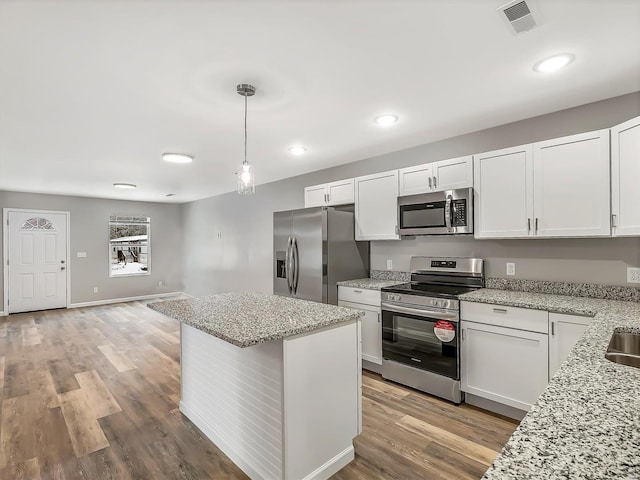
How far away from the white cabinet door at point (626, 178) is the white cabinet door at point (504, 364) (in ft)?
3.04

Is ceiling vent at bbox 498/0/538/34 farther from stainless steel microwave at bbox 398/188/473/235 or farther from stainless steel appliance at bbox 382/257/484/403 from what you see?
stainless steel appliance at bbox 382/257/484/403

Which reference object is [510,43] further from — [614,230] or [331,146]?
[331,146]

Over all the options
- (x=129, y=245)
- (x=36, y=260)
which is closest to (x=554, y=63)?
(x=129, y=245)

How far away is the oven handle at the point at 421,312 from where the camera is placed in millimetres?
2824

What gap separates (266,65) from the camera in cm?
205

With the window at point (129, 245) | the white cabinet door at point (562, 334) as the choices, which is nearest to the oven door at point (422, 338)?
the white cabinet door at point (562, 334)

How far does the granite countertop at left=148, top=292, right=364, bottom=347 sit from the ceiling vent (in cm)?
179

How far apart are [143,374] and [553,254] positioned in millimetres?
4175

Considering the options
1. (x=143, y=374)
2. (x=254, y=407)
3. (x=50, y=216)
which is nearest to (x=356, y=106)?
(x=254, y=407)

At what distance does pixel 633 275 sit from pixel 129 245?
898cm

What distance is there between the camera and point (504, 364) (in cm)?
259

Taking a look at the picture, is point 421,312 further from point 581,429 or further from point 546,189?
point 581,429

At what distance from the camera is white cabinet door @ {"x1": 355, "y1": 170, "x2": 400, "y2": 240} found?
11.8ft

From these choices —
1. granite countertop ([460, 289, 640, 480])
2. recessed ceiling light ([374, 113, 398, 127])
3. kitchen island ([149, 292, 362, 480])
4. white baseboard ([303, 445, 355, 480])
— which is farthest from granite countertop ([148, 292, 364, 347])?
recessed ceiling light ([374, 113, 398, 127])
